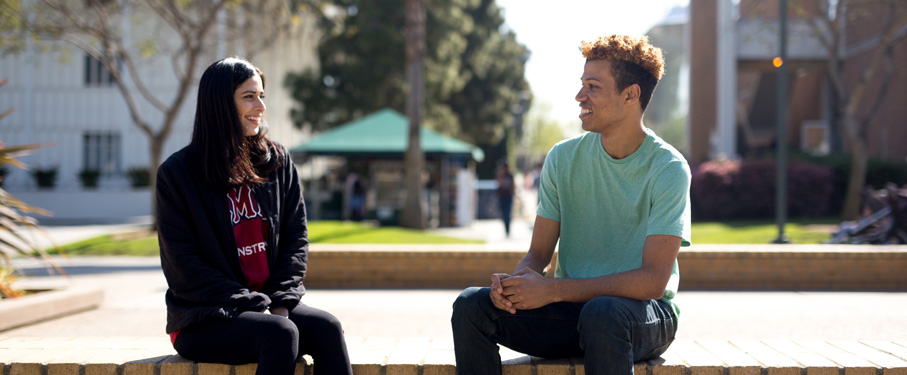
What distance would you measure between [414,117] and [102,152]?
16.7 metres

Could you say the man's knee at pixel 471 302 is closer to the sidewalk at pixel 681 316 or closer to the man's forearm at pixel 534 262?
the man's forearm at pixel 534 262

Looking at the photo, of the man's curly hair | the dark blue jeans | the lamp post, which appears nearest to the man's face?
the man's curly hair

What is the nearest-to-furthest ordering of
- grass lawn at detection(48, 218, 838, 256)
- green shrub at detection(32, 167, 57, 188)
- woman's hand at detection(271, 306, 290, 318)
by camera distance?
1. woman's hand at detection(271, 306, 290, 318)
2. grass lawn at detection(48, 218, 838, 256)
3. green shrub at detection(32, 167, 57, 188)

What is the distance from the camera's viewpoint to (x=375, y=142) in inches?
836

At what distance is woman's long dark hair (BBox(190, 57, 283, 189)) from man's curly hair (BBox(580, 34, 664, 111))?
142cm

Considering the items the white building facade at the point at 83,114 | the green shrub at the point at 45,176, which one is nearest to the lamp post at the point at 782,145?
the white building facade at the point at 83,114

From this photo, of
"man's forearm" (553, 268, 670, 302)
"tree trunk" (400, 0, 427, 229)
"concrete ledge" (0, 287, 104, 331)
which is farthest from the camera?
"tree trunk" (400, 0, 427, 229)

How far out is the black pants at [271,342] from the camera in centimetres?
282

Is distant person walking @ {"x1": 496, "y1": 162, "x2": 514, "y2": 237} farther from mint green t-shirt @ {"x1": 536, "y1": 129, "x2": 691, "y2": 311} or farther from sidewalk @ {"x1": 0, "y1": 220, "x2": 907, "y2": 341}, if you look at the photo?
mint green t-shirt @ {"x1": 536, "y1": 129, "x2": 691, "y2": 311}

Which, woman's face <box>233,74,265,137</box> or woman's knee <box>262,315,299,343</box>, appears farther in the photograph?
woman's face <box>233,74,265,137</box>

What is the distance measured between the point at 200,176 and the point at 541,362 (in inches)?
60.3

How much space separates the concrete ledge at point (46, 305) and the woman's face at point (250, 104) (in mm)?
3962

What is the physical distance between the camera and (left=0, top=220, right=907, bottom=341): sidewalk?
6.09 meters

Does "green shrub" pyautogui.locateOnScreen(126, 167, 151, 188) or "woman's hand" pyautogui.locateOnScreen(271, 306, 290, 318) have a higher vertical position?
"green shrub" pyautogui.locateOnScreen(126, 167, 151, 188)
